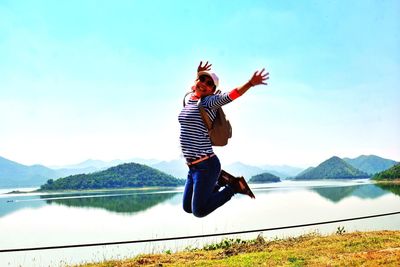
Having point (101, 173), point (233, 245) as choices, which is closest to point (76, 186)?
point (101, 173)

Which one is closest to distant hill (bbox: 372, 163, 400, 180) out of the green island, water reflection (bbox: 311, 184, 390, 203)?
the green island

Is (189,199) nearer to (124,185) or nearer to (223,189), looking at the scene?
(223,189)

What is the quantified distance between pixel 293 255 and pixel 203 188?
498 cm

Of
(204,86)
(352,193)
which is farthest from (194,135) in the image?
(352,193)

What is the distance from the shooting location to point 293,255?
8.23 metres

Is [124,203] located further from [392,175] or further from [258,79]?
[258,79]

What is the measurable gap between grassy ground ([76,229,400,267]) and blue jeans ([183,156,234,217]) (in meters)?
3.16

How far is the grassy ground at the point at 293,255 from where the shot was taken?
6.73 meters

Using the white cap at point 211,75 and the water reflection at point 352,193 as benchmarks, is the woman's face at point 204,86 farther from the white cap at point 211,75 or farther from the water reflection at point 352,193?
the water reflection at point 352,193

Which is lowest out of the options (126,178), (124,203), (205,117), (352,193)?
(124,203)

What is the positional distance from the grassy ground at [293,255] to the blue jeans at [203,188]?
10.4 feet

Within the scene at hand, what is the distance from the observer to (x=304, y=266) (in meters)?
6.96

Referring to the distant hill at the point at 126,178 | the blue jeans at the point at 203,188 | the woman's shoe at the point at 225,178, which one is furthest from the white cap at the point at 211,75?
the distant hill at the point at 126,178

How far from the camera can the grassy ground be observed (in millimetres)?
6730
